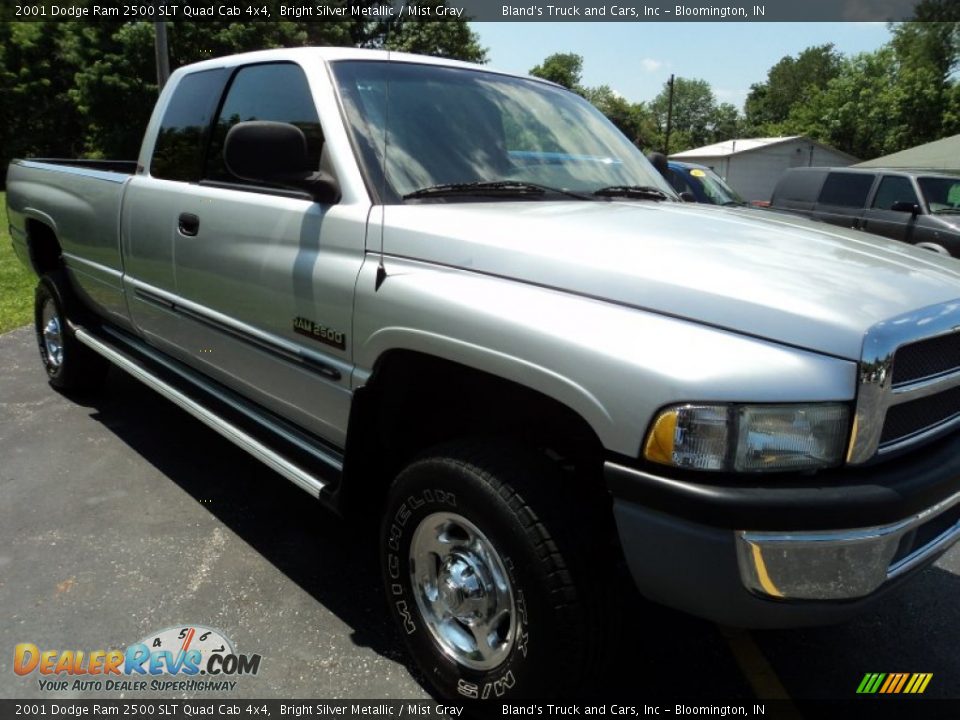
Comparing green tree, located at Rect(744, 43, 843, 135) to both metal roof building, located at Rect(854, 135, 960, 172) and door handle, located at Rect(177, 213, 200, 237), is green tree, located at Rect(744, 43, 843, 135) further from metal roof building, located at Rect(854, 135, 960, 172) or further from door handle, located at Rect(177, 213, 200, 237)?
door handle, located at Rect(177, 213, 200, 237)

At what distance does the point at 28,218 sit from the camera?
5.29 metres

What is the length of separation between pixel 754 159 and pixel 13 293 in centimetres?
4846

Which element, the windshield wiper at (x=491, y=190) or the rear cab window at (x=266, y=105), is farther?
the rear cab window at (x=266, y=105)

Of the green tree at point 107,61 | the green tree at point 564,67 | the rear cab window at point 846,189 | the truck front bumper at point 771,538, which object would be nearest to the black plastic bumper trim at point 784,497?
the truck front bumper at point 771,538

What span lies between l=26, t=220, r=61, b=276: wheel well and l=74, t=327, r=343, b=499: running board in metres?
1.38

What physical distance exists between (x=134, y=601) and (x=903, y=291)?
9.38 feet

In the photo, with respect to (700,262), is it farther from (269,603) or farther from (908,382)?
(269,603)

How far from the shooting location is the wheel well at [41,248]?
532 cm

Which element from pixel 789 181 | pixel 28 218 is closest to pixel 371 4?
pixel 789 181

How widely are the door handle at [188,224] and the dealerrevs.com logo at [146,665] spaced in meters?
1.68

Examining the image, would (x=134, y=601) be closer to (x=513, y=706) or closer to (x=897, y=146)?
(x=513, y=706)

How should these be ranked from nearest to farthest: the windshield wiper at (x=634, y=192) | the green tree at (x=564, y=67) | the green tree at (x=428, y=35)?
1. the windshield wiper at (x=634, y=192)
2. the green tree at (x=428, y=35)
3. the green tree at (x=564, y=67)

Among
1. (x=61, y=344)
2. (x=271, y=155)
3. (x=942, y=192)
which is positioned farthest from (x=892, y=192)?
(x=271, y=155)

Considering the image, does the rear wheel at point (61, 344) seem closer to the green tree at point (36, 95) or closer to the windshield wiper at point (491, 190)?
the windshield wiper at point (491, 190)
